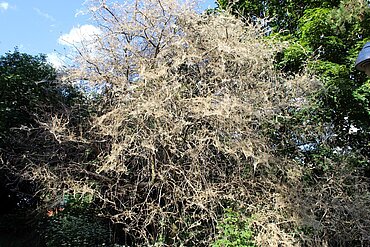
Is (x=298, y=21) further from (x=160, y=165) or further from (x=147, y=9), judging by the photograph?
(x=160, y=165)

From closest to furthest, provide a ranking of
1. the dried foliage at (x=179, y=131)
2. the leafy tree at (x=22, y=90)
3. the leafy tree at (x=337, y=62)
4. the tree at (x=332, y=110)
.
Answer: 1. the dried foliage at (x=179, y=131)
2. the tree at (x=332, y=110)
3. the leafy tree at (x=22, y=90)
4. the leafy tree at (x=337, y=62)

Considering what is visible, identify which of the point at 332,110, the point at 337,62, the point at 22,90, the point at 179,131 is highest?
the point at 337,62

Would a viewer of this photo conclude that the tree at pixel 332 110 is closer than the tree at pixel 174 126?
No

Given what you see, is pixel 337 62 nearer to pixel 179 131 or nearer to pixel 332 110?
pixel 332 110

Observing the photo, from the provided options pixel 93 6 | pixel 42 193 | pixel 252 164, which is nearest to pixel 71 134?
pixel 42 193

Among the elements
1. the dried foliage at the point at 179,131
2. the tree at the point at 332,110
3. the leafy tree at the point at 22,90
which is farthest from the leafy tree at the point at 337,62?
the leafy tree at the point at 22,90

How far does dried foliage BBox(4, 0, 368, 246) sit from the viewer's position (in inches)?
224

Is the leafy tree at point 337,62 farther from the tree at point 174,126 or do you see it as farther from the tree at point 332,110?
the tree at point 174,126

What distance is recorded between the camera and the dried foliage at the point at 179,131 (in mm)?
5680

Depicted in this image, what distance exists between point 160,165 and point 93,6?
284 cm

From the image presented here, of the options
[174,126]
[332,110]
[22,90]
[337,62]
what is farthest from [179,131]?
[337,62]

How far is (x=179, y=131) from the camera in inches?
223

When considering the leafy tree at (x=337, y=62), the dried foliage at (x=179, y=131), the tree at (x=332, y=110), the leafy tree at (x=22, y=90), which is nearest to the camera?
the dried foliage at (x=179, y=131)

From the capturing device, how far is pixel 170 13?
6.13m
